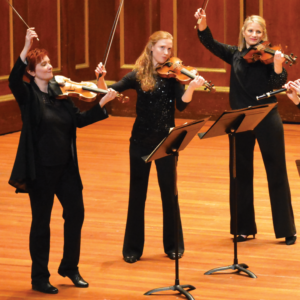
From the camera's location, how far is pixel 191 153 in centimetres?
683

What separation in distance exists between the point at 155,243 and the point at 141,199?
1.51 feet

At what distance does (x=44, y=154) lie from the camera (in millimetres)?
3322

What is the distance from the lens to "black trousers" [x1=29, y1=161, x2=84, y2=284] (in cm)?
335

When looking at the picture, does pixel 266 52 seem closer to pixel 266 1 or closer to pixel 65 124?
pixel 65 124

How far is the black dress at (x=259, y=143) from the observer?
4180 mm

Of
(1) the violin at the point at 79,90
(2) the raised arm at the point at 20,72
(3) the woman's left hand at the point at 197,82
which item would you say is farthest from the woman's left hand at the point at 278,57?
(2) the raised arm at the point at 20,72

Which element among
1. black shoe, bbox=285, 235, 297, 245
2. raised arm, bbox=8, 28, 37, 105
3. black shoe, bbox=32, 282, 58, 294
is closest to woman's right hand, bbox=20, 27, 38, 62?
raised arm, bbox=8, 28, 37, 105

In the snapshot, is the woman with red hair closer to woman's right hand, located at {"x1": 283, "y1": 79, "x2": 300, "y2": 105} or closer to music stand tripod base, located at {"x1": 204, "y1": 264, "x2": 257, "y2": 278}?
music stand tripod base, located at {"x1": 204, "y1": 264, "x2": 257, "y2": 278}

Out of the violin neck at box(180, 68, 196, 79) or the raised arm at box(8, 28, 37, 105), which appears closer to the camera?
the raised arm at box(8, 28, 37, 105)

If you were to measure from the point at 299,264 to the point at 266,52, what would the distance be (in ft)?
4.48

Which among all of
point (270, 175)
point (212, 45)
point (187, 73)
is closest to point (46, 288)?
point (187, 73)

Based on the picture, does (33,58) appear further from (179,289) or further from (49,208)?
(179,289)

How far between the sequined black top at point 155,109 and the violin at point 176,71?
0.06 meters

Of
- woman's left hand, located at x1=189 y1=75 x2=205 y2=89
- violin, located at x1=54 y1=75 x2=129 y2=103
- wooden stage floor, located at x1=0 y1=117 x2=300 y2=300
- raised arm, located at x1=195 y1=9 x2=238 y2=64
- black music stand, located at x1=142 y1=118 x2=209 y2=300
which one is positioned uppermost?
raised arm, located at x1=195 y1=9 x2=238 y2=64
